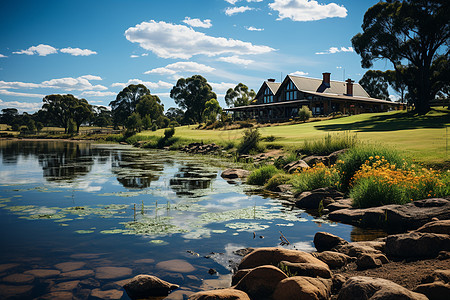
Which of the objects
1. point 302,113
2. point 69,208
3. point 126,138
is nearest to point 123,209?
point 69,208

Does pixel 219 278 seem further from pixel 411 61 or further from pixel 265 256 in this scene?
pixel 411 61

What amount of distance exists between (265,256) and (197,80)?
9347cm

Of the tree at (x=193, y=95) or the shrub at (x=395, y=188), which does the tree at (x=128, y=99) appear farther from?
the shrub at (x=395, y=188)

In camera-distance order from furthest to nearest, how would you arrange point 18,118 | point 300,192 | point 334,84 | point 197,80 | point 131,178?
point 18,118, point 197,80, point 334,84, point 131,178, point 300,192

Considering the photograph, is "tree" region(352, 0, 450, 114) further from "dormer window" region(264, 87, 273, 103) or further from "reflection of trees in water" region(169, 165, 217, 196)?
"reflection of trees in water" region(169, 165, 217, 196)

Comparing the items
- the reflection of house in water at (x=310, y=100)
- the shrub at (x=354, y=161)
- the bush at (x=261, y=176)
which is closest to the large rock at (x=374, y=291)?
the shrub at (x=354, y=161)

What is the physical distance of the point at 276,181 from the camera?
49.3 ft

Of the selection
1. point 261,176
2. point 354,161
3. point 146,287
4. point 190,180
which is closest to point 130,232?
point 146,287

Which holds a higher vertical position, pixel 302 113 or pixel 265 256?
pixel 302 113

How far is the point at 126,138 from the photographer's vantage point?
6538cm

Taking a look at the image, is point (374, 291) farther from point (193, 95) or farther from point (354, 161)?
point (193, 95)

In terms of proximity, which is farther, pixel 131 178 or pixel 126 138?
pixel 126 138

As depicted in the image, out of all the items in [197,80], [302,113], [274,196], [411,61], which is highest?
[197,80]

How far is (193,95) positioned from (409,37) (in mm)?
63341
